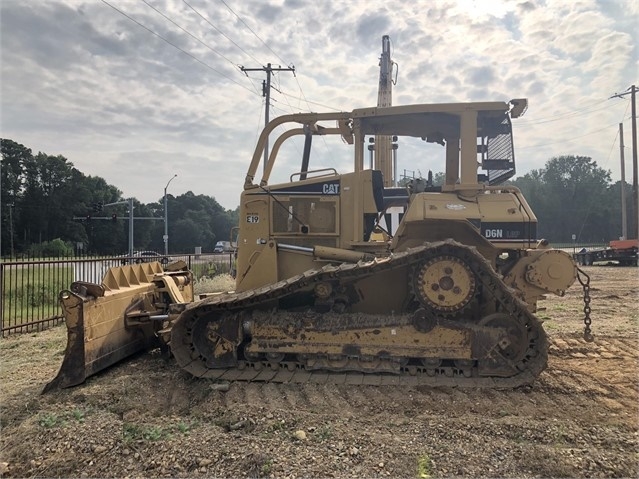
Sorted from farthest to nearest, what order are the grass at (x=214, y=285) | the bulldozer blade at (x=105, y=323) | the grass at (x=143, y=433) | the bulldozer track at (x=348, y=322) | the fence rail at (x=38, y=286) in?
the grass at (x=214, y=285) < the fence rail at (x=38, y=286) < the bulldozer blade at (x=105, y=323) < the bulldozer track at (x=348, y=322) < the grass at (x=143, y=433)

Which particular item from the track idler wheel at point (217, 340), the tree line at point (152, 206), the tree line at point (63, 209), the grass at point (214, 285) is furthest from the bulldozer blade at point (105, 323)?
A: the tree line at point (152, 206)

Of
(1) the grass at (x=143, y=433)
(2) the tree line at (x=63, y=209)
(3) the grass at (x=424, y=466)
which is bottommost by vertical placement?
(3) the grass at (x=424, y=466)

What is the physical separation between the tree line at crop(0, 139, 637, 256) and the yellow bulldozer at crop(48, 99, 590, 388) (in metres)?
45.6

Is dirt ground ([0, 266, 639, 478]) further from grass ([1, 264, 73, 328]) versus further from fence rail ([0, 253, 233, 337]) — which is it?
grass ([1, 264, 73, 328])

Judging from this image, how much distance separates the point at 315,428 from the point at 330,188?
316 cm

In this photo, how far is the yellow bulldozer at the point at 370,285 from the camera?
198 inches

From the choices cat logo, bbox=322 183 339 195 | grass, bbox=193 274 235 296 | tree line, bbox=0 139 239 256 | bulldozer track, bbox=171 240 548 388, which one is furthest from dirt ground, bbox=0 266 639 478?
tree line, bbox=0 139 239 256

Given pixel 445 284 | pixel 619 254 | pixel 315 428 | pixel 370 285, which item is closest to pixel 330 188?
pixel 370 285

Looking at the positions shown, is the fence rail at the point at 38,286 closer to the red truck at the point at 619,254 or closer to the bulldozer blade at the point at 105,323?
the bulldozer blade at the point at 105,323

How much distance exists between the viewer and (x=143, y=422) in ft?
13.8

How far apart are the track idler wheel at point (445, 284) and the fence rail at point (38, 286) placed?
8.03 meters

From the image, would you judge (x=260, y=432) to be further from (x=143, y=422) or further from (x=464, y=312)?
(x=464, y=312)

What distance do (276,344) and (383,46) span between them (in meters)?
21.2

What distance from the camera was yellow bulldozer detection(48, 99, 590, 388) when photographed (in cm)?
503
